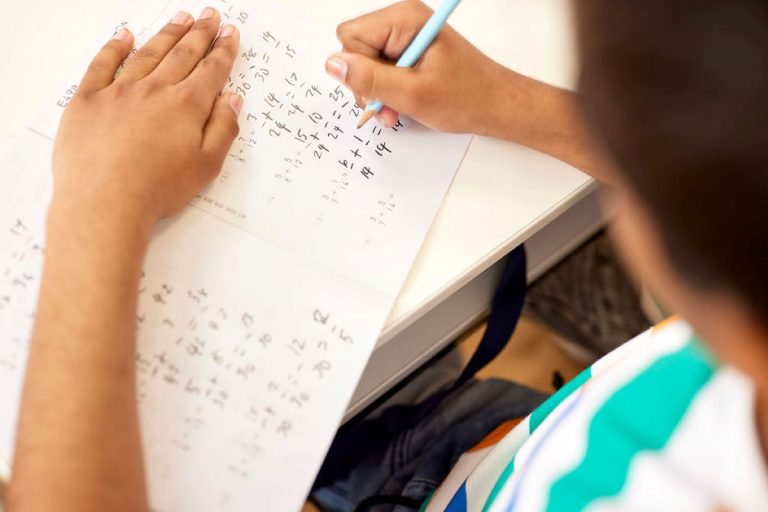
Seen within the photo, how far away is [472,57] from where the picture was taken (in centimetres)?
52

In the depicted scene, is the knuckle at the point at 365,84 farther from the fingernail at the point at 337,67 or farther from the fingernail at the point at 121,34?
the fingernail at the point at 121,34

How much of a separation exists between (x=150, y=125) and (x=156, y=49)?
0.26 feet

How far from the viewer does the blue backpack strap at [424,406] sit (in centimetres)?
68

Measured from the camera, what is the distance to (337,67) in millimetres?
479

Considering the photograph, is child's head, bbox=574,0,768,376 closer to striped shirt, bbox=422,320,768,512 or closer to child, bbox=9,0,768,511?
child, bbox=9,0,768,511

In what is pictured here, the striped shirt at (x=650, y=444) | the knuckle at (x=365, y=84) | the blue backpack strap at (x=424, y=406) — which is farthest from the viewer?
the blue backpack strap at (x=424, y=406)

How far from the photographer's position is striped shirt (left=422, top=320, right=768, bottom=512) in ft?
1.22

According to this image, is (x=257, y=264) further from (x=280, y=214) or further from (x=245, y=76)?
(x=245, y=76)

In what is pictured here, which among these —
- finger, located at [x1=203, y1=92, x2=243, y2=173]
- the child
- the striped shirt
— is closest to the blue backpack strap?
the child

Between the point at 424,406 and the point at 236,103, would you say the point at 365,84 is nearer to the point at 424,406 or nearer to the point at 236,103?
the point at 236,103

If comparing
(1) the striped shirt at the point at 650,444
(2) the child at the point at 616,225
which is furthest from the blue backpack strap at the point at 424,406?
(1) the striped shirt at the point at 650,444

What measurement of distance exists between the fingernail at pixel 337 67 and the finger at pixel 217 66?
3.3 inches

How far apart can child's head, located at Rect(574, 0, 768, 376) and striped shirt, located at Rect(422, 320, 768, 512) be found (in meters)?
0.13

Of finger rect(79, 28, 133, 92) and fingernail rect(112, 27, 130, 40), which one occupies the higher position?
fingernail rect(112, 27, 130, 40)
